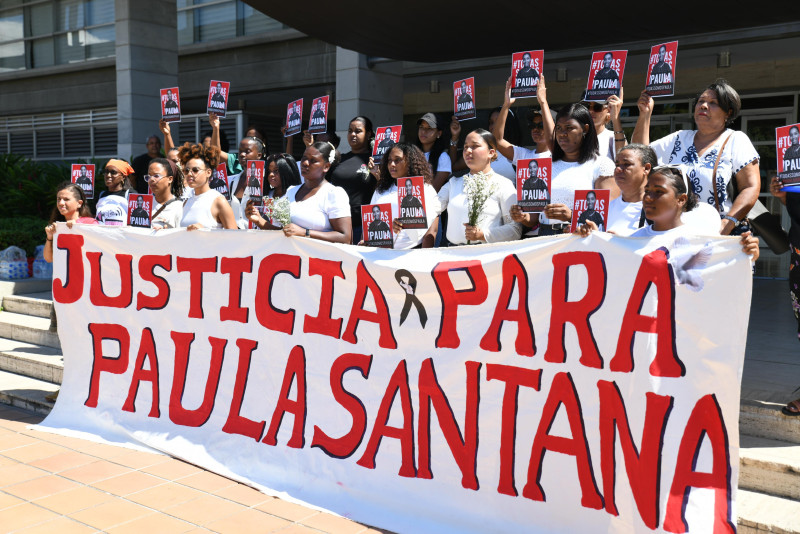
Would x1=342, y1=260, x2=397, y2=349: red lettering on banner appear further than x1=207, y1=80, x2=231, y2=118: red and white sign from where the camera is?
No

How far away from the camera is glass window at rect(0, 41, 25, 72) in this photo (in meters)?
18.6

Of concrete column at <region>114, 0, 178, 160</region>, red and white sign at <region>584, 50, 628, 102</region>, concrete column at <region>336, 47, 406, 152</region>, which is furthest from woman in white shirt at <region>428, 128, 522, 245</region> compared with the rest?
concrete column at <region>114, 0, 178, 160</region>

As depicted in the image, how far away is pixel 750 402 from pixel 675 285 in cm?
125

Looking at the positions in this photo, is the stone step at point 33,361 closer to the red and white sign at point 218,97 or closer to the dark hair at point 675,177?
the red and white sign at point 218,97

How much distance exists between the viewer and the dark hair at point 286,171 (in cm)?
594

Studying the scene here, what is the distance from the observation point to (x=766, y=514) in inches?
133

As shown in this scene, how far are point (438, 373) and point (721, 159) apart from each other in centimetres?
187

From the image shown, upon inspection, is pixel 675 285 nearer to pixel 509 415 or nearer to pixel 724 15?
pixel 509 415

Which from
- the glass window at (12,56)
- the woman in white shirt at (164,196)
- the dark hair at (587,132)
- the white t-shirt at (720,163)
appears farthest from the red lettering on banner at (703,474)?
the glass window at (12,56)

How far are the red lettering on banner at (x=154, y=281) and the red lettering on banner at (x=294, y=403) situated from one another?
1167 millimetres

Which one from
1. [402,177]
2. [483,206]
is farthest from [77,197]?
[483,206]

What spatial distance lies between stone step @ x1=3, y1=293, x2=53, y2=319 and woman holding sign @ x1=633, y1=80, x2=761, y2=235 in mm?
6499

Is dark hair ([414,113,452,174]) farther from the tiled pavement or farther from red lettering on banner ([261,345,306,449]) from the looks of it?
the tiled pavement

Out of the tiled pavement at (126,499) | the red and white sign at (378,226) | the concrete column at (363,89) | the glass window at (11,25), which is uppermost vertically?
the glass window at (11,25)
